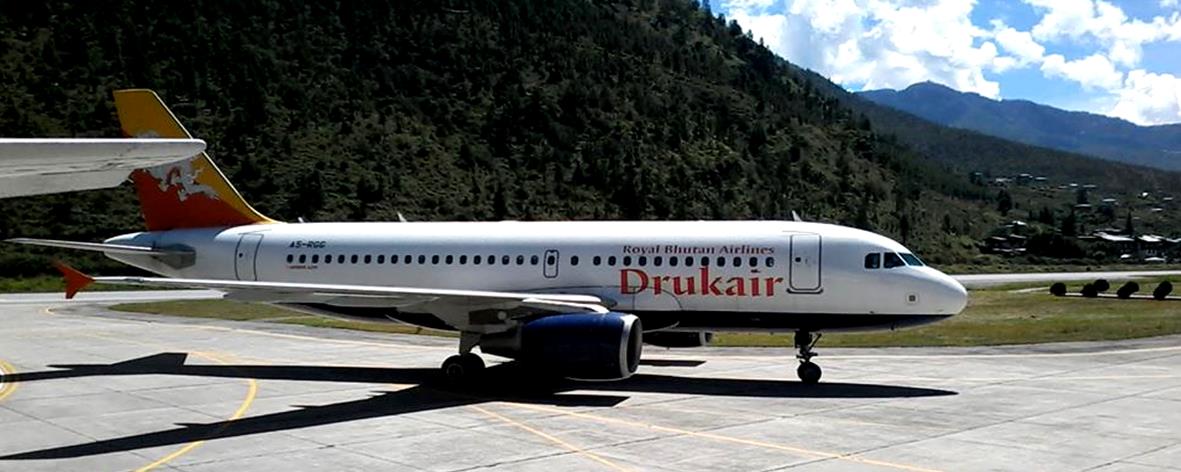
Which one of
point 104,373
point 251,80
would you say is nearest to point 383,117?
point 251,80

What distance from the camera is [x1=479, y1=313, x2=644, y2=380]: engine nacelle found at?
20.3 meters

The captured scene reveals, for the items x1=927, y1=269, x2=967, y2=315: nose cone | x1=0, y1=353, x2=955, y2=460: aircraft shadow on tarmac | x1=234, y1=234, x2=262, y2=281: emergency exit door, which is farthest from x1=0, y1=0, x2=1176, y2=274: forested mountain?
x1=927, y1=269, x2=967, y2=315: nose cone

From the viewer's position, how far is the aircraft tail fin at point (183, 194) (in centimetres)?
2855

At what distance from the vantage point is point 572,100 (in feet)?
365

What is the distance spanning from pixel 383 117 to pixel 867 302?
268 ft

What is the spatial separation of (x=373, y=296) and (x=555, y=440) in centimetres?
740

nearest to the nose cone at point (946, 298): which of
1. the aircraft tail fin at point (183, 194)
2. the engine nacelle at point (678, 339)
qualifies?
the engine nacelle at point (678, 339)

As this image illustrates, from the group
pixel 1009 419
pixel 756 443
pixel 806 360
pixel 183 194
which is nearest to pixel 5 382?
pixel 183 194

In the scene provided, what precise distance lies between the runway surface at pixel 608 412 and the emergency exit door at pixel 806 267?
6.47 ft

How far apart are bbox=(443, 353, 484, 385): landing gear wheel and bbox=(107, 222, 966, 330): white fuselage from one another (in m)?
2.55

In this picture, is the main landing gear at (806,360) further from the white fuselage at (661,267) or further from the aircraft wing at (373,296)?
the aircraft wing at (373,296)

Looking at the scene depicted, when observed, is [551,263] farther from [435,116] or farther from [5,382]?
[435,116]

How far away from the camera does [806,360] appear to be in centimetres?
2297

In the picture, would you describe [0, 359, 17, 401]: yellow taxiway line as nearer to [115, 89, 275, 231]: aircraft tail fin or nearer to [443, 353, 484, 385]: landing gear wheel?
[115, 89, 275, 231]: aircraft tail fin
